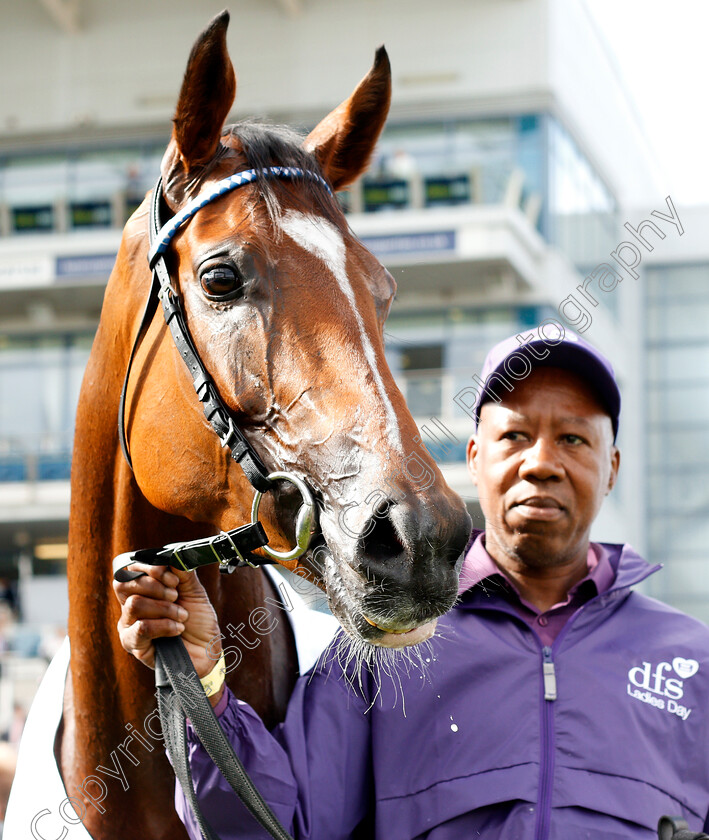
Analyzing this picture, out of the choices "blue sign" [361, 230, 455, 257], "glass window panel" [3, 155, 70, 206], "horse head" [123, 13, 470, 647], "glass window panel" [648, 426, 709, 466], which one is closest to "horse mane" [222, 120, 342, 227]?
"horse head" [123, 13, 470, 647]

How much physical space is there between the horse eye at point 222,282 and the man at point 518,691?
1.71ft

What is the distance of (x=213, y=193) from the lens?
168cm

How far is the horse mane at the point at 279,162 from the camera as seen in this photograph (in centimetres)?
168

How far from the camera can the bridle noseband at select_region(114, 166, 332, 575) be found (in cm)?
151

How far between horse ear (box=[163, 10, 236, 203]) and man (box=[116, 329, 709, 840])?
0.74 meters

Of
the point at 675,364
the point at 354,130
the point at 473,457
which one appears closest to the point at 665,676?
the point at 473,457

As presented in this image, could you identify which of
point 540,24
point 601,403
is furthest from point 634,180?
point 601,403

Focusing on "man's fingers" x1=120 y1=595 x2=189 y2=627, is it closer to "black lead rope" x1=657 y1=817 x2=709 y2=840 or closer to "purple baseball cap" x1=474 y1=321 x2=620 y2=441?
"purple baseball cap" x1=474 y1=321 x2=620 y2=441

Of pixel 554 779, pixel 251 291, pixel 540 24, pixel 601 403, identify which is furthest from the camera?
pixel 540 24

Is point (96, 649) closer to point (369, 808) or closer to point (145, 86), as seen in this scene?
point (369, 808)

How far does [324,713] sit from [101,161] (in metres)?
17.6

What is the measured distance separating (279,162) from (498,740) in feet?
3.82

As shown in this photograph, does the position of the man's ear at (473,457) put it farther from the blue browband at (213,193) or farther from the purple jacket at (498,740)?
the blue browband at (213,193)

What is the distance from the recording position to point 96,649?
1.84 metres
